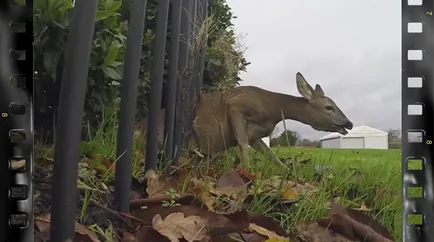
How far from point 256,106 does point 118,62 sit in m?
0.37

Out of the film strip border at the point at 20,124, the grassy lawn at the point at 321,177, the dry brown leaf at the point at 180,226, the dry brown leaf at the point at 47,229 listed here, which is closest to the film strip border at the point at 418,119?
the grassy lawn at the point at 321,177

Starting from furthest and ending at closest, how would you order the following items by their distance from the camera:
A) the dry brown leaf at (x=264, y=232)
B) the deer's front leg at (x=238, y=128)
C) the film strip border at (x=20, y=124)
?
1. the deer's front leg at (x=238, y=128)
2. the dry brown leaf at (x=264, y=232)
3. the film strip border at (x=20, y=124)

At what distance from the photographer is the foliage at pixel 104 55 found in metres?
1.20

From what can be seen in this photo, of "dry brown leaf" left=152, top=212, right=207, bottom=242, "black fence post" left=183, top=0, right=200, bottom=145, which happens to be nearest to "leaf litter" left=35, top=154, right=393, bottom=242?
"dry brown leaf" left=152, top=212, right=207, bottom=242

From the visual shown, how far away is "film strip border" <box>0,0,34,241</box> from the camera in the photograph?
3.74ft

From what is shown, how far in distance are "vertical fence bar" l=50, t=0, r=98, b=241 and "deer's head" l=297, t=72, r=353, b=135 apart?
21.2 inches

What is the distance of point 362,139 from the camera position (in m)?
1.29

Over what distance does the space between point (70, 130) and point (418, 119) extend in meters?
0.81

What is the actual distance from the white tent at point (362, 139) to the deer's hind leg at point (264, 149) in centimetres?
12

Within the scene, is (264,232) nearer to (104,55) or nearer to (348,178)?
(348,178)

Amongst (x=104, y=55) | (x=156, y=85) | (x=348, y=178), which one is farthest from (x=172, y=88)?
(x=348, y=178)

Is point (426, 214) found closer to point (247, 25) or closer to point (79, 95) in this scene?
point (247, 25)

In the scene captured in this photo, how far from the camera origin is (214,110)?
1.32 metres

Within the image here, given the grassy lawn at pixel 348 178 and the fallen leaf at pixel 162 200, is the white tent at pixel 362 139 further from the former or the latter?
the fallen leaf at pixel 162 200
